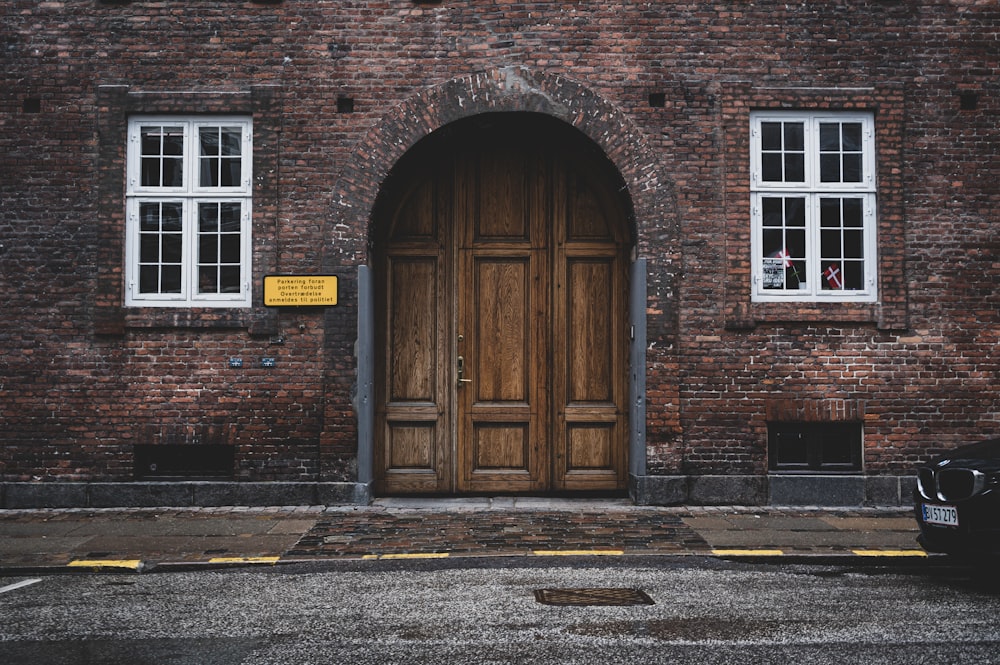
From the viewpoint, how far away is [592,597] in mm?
7117

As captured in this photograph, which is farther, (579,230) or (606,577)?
(579,230)

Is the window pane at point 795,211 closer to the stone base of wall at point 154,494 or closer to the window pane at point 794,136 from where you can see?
the window pane at point 794,136

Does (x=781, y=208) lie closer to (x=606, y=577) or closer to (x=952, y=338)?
(x=952, y=338)

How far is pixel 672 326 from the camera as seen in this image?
11.6m

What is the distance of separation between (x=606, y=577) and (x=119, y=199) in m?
7.34

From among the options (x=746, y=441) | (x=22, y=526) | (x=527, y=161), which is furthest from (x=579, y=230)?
(x=22, y=526)

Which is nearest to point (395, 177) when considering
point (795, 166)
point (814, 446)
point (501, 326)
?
point (501, 326)

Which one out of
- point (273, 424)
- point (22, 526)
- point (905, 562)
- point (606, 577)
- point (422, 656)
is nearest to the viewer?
point (422, 656)

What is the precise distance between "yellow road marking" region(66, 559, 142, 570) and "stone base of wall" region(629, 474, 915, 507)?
554 centimetres

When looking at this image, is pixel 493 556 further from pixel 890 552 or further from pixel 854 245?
pixel 854 245

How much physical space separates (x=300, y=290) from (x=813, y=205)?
605 cm

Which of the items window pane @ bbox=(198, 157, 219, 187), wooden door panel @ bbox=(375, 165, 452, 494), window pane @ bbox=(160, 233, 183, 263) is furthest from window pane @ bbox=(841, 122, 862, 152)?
window pane @ bbox=(160, 233, 183, 263)

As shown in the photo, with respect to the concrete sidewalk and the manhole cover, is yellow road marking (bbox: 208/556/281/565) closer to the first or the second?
the concrete sidewalk

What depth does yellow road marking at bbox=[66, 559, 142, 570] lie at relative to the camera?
27.3ft
